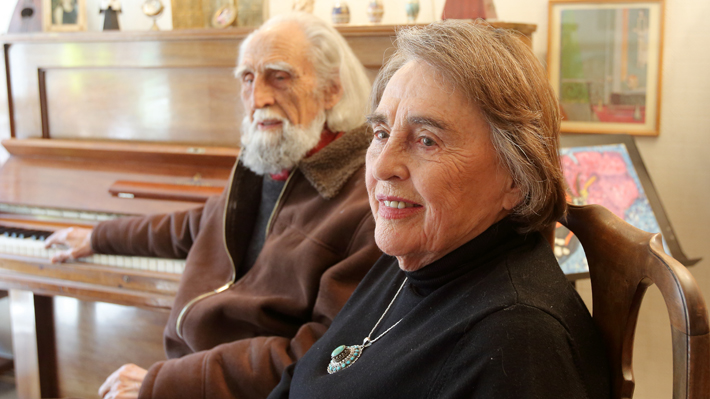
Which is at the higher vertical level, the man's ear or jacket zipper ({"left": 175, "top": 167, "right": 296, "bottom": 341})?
the man's ear

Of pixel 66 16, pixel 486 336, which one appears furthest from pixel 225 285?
pixel 66 16

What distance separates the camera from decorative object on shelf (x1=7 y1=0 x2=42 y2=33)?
273 cm

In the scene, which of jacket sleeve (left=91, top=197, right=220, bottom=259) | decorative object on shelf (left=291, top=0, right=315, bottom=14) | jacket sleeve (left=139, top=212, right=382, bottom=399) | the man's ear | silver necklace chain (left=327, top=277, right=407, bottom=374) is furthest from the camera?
decorative object on shelf (left=291, top=0, right=315, bottom=14)

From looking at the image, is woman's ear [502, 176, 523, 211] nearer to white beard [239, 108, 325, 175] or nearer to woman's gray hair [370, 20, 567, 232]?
woman's gray hair [370, 20, 567, 232]

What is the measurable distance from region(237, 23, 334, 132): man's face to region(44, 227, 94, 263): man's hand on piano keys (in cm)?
90

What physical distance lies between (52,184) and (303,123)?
1.36 m

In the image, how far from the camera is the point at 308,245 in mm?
1560

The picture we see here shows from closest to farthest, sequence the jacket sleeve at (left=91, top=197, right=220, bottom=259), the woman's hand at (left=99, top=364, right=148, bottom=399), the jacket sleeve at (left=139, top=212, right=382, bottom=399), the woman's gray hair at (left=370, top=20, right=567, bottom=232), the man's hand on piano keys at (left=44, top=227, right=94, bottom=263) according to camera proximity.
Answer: the woman's gray hair at (left=370, top=20, right=567, bottom=232)
the jacket sleeve at (left=139, top=212, right=382, bottom=399)
the woman's hand at (left=99, top=364, right=148, bottom=399)
the jacket sleeve at (left=91, top=197, right=220, bottom=259)
the man's hand on piano keys at (left=44, top=227, right=94, bottom=263)

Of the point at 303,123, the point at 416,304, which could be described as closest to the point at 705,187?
the point at 303,123

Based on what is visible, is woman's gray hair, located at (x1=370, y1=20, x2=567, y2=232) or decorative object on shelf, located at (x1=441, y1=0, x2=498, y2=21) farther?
decorative object on shelf, located at (x1=441, y1=0, x2=498, y2=21)

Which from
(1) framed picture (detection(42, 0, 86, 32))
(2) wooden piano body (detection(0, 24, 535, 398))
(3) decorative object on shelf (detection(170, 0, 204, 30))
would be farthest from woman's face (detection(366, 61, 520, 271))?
(1) framed picture (detection(42, 0, 86, 32))

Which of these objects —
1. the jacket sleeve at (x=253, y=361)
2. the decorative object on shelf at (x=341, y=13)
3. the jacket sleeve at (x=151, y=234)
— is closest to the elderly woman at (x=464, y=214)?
the jacket sleeve at (x=253, y=361)

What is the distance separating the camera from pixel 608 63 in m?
2.42

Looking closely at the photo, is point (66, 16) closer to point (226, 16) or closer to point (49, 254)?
point (226, 16)
